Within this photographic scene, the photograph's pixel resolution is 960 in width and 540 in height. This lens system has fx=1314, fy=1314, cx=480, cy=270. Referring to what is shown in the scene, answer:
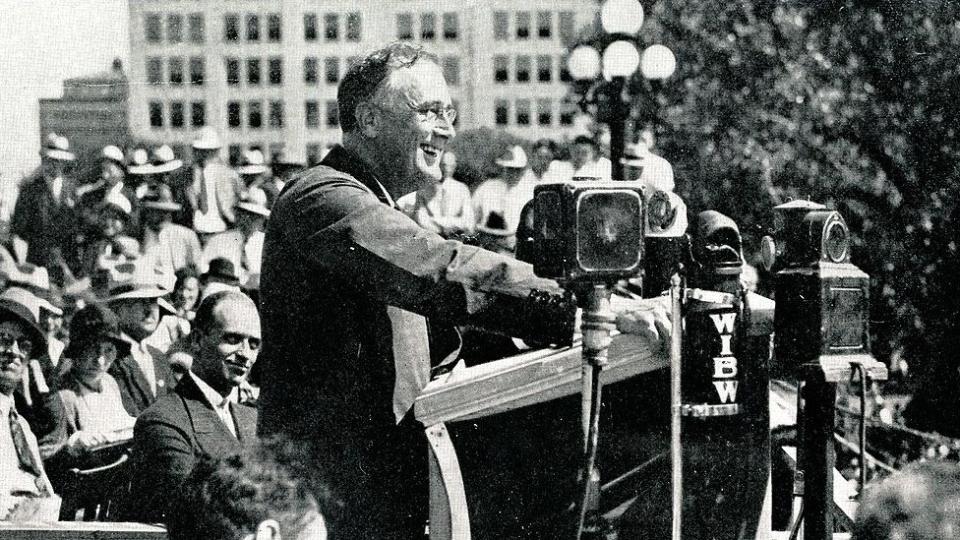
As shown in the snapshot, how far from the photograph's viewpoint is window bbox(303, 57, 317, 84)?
150 feet

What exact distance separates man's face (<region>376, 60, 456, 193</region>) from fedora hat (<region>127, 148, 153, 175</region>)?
29.4 feet

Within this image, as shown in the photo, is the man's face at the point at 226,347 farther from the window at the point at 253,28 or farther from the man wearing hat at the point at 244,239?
the window at the point at 253,28

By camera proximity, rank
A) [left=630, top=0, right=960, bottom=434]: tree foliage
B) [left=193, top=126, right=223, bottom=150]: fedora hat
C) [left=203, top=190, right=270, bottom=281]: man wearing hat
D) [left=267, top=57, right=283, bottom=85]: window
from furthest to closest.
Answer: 1. [left=267, top=57, right=283, bottom=85]: window
2. [left=630, top=0, right=960, bottom=434]: tree foliage
3. [left=193, top=126, right=223, bottom=150]: fedora hat
4. [left=203, top=190, right=270, bottom=281]: man wearing hat

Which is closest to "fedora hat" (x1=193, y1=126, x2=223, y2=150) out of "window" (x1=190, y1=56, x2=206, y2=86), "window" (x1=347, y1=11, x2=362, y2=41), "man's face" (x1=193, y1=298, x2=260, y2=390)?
Answer: "man's face" (x1=193, y1=298, x2=260, y2=390)

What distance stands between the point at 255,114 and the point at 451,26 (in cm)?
1463

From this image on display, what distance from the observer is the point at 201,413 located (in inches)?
181

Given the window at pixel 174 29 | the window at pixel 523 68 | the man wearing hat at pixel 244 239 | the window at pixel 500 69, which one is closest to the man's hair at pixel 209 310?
the man wearing hat at pixel 244 239

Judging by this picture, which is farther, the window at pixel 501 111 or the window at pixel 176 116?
the window at pixel 501 111

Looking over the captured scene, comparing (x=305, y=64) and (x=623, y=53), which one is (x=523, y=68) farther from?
(x=623, y=53)

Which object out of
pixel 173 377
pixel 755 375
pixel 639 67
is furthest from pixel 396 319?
pixel 639 67

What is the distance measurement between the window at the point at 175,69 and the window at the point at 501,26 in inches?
517

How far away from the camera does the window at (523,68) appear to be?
52031mm

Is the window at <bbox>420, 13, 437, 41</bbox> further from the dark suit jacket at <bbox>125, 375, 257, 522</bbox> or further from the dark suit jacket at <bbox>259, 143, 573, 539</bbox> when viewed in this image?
the dark suit jacket at <bbox>259, 143, 573, 539</bbox>

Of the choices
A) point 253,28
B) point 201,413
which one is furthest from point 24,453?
point 253,28
